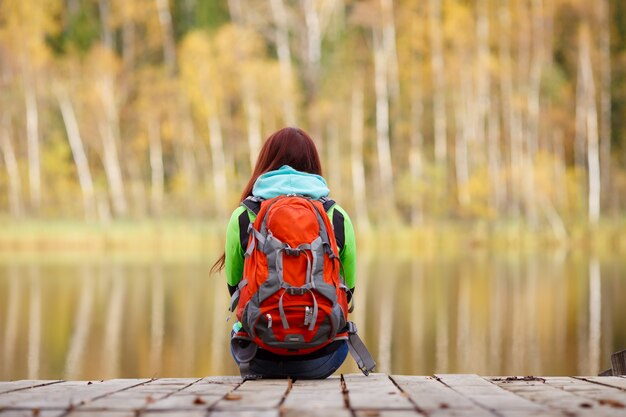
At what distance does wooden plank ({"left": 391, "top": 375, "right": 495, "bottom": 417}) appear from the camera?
3.28 meters

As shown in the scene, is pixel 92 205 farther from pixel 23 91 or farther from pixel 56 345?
pixel 56 345

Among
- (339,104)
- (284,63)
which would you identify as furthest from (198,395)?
(339,104)

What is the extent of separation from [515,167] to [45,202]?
14.2 m

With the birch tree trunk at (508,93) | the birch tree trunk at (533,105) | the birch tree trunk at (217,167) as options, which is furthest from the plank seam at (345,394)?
the birch tree trunk at (508,93)

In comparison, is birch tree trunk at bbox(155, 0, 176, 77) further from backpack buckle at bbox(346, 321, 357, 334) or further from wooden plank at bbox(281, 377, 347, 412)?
wooden plank at bbox(281, 377, 347, 412)

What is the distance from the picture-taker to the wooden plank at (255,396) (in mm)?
3351

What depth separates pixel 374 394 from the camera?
3.67 metres

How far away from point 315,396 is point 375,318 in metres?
9.45

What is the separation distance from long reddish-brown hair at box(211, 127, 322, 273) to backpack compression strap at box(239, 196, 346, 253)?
126 mm

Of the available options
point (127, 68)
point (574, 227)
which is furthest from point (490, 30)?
point (127, 68)

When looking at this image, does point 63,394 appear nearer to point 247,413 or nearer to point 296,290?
point 247,413

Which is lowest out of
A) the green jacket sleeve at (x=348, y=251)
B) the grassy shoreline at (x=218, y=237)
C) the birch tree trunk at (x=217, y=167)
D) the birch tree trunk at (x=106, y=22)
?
the grassy shoreline at (x=218, y=237)

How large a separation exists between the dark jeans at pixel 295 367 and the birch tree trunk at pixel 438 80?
2834 cm

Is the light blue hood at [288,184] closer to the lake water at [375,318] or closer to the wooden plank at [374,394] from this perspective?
the wooden plank at [374,394]
